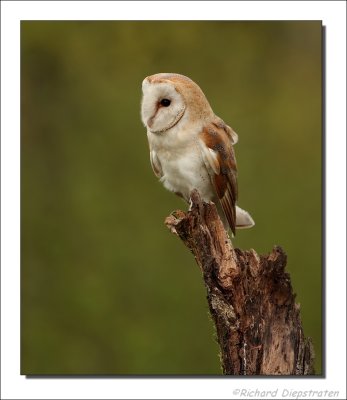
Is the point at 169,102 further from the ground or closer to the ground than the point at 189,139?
further from the ground

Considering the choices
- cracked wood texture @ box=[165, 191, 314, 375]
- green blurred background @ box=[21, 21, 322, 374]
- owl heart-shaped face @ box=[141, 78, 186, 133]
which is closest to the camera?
cracked wood texture @ box=[165, 191, 314, 375]

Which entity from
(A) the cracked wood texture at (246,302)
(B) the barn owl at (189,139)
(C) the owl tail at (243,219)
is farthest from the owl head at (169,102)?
(C) the owl tail at (243,219)

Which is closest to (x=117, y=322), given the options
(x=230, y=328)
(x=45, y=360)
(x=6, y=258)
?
(x=45, y=360)

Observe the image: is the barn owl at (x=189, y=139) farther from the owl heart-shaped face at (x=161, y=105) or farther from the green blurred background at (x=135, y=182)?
the green blurred background at (x=135, y=182)

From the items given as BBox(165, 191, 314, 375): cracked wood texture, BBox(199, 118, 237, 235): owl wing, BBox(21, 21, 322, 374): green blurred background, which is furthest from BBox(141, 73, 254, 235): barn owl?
BBox(21, 21, 322, 374): green blurred background

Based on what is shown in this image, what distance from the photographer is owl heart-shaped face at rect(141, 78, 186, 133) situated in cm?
296

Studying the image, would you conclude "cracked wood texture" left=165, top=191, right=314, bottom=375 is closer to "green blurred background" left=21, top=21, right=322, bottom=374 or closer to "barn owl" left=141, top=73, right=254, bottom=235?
"barn owl" left=141, top=73, right=254, bottom=235

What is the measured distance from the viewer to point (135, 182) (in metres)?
3.83

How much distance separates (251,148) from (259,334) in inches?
49.6

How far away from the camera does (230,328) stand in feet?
9.14

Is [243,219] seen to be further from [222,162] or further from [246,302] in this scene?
[246,302]

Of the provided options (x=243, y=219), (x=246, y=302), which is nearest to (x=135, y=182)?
(x=243, y=219)

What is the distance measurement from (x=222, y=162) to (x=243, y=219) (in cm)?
43

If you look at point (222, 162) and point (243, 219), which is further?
point (243, 219)
